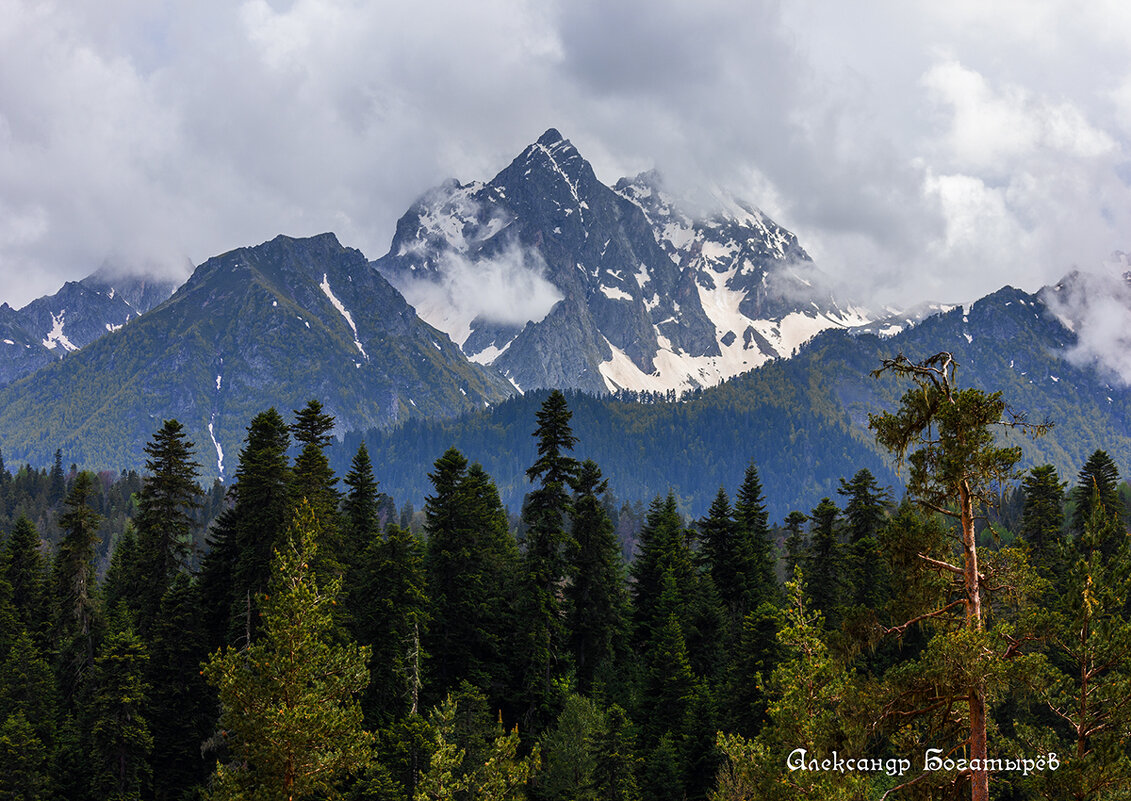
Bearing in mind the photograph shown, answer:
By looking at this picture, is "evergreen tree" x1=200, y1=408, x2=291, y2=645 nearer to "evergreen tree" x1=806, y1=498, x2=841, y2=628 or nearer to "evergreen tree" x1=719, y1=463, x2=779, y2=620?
"evergreen tree" x1=806, y1=498, x2=841, y2=628

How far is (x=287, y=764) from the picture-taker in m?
26.6

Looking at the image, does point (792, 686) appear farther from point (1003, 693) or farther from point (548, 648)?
point (548, 648)

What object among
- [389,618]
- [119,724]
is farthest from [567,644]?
[119,724]

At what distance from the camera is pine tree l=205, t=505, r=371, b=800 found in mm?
26438

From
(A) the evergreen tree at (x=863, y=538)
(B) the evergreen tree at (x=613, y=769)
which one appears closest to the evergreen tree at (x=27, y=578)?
(B) the evergreen tree at (x=613, y=769)

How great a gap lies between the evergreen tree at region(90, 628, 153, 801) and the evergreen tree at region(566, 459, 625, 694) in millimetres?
25455

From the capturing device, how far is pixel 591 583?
193ft

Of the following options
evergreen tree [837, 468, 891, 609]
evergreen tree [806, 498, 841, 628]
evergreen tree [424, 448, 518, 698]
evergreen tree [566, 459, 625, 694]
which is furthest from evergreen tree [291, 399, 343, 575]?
evergreen tree [837, 468, 891, 609]

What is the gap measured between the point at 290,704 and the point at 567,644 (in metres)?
35.1

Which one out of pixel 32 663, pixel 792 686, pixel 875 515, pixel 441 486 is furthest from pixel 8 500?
pixel 792 686

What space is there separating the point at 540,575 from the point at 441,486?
10.6m

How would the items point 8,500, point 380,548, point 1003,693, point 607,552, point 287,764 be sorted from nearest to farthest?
point 1003,693 → point 287,764 → point 380,548 → point 607,552 → point 8,500

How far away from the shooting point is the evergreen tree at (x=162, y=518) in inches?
2103

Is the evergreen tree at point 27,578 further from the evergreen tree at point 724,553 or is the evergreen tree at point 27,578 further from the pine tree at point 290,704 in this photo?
the evergreen tree at point 724,553
